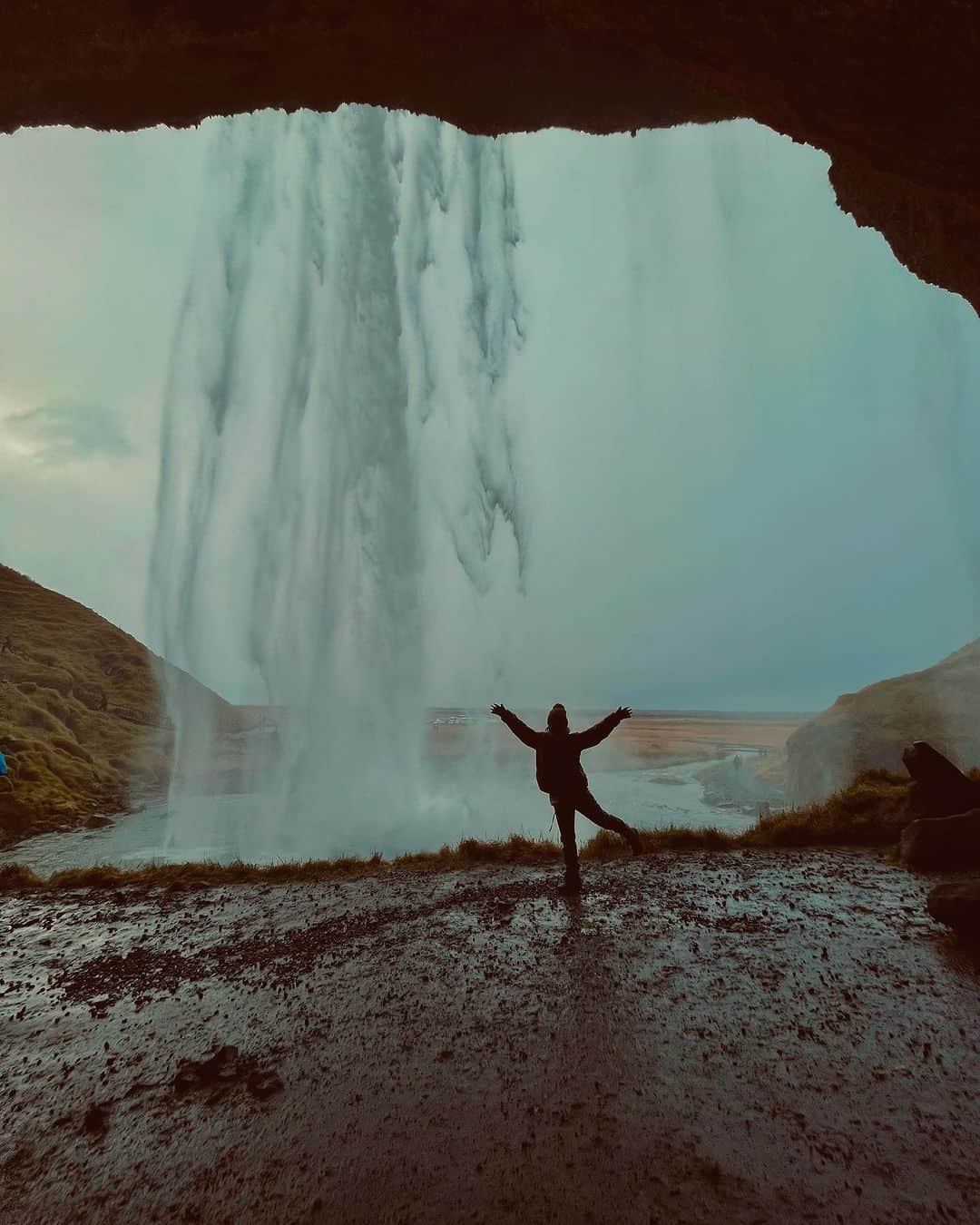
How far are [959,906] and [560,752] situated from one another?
440 cm

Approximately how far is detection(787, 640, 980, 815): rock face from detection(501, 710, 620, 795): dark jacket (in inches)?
1364

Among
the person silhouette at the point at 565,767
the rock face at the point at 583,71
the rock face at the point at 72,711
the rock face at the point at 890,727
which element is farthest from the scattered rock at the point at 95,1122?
the rock face at the point at 890,727

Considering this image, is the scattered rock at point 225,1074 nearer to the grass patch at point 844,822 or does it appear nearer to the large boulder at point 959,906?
the large boulder at point 959,906

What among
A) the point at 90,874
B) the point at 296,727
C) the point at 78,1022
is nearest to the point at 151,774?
the point at 296,727

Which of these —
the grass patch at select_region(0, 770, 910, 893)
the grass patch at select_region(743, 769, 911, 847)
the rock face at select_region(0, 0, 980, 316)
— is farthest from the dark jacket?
the rock face at select_region(0, 0, 980, 316)

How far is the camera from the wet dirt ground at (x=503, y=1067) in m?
2.88

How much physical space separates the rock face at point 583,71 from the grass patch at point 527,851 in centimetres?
882

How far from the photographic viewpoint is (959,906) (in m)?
5.57

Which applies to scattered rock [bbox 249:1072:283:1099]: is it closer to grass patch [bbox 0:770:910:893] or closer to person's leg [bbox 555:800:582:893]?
person's leg [bbox 555:800:582:893]

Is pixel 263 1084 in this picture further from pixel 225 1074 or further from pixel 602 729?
pixel 602 729

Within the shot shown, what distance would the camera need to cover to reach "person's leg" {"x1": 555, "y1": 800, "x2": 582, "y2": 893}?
25.3 feet

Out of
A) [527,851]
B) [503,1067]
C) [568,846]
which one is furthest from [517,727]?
[503,1067]

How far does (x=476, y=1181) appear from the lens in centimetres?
293

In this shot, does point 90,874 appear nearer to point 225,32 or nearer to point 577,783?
point 577,783
